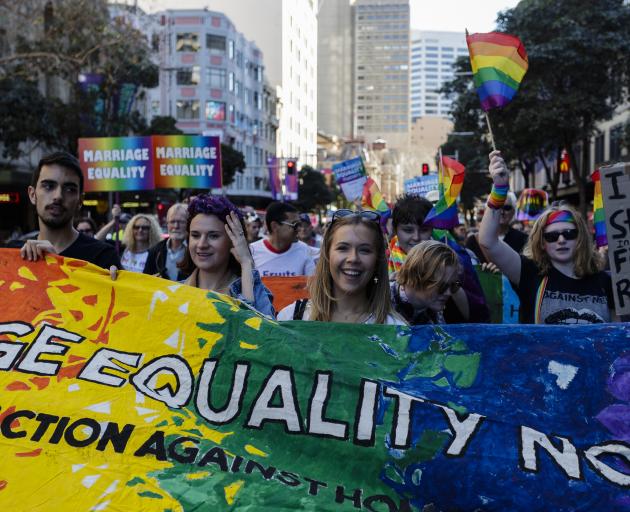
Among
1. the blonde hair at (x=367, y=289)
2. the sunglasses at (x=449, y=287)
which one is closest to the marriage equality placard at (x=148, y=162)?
the sunglasses at (x=449, y=287)

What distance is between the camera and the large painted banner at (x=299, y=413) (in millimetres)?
2988

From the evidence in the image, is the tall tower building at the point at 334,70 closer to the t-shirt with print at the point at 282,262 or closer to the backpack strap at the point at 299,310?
the t-shirt with print at the point at 282,262

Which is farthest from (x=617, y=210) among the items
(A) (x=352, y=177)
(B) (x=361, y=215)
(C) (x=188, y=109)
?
(C) (x=188, y=109)

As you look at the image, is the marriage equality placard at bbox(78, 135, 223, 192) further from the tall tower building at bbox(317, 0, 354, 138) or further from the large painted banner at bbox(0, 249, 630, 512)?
the tall tower building at bbox(317, 0, 354, 138)

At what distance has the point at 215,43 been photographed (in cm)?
6544

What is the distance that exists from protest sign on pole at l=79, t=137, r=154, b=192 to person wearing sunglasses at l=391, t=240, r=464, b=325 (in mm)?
7627

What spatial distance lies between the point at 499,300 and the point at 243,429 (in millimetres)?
4138

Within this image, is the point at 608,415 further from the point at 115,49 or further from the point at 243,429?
the point at 115,49

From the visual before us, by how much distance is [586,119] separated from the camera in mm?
26438

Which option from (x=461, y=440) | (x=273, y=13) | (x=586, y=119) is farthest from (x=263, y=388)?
(x=273, y=13)

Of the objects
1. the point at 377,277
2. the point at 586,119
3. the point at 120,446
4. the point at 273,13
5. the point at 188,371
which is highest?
the point at 273,13

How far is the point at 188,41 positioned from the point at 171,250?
60.8 m

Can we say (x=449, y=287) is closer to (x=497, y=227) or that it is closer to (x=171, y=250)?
(x=497, y=227)

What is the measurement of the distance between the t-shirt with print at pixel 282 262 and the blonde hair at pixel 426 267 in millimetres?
3397
